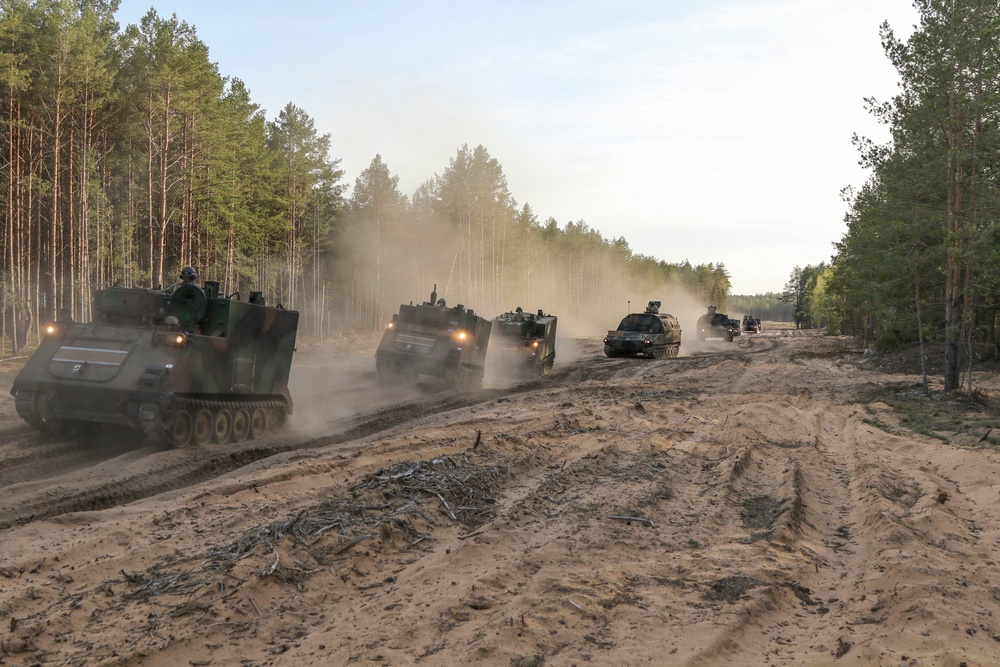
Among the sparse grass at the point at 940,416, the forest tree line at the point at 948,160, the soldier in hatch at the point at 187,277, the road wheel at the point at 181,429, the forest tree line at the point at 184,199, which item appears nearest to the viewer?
the road wheel at the point at 181,429

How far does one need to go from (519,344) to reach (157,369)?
14.2 m

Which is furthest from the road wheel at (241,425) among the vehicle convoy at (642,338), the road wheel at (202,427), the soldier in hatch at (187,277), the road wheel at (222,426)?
the vehicle convoy at (642,338)

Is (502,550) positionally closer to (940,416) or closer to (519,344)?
(940,416)

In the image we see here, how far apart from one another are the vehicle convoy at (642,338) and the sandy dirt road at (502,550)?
17.9 m

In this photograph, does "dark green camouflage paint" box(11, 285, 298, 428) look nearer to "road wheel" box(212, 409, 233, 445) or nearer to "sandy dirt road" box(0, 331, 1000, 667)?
"road wheel" box(212, 409, 233, 445)

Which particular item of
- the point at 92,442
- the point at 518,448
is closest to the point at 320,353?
the point at 92,442

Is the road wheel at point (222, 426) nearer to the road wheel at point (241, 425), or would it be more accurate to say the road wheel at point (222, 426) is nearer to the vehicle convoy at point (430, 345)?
the road wheel at point (241, 425)

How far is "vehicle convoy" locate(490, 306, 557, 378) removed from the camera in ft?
78.3

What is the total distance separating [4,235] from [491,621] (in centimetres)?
3521

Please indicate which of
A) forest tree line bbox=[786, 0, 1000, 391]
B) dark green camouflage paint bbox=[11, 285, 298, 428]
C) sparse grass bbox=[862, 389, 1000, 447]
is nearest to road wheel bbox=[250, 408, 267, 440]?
dark green camouflage paint bbox=[11, 285, 298, 428]

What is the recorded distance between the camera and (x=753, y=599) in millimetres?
5457

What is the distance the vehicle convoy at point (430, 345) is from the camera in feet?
63.4

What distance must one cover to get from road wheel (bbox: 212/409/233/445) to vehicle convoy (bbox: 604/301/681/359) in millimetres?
20357

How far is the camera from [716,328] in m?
53.7
